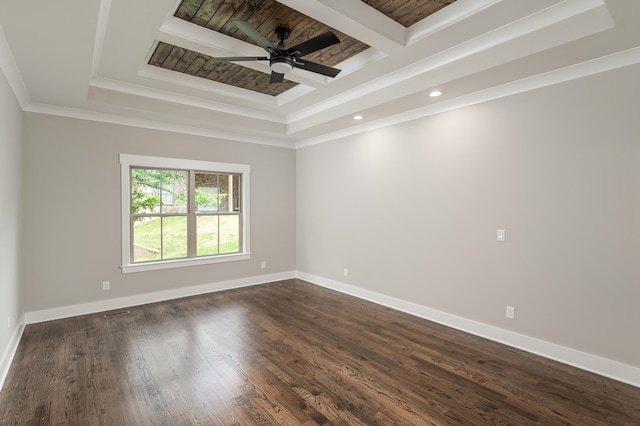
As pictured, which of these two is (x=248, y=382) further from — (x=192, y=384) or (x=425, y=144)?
(x=425, y=144)

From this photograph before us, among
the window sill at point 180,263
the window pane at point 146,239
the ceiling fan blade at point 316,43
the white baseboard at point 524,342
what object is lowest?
the white baseboard at point 524,342

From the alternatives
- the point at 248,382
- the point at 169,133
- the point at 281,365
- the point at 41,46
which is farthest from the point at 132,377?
the point at 169,133

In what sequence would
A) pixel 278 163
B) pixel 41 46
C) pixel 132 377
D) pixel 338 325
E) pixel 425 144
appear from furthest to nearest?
pixel 278 163 < pixel 425 144 < pixel 338 325 < pixel 132 377 < pixel 41 46

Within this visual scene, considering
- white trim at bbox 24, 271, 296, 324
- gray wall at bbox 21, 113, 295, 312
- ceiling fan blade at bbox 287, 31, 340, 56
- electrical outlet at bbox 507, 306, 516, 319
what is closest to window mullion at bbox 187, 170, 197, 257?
gray wall at bbox 21, 113, 295, 312

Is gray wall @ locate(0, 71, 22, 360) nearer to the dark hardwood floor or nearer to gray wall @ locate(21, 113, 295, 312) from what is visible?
gray wall @ locate(21, 113, 295, 312)

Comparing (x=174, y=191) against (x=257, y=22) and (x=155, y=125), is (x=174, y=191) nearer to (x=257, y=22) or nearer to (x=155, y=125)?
(x=155, y=125)

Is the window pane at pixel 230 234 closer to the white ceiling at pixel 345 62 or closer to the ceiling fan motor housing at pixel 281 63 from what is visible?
the white ceiling at pixel 345 62

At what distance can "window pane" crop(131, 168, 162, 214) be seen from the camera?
15.5ft

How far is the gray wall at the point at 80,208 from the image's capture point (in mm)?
3924

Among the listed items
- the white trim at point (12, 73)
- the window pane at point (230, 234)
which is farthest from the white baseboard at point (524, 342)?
the white trim at point (12, 73)

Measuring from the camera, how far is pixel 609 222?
2793mm

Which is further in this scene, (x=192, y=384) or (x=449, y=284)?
(x=449, y=284)

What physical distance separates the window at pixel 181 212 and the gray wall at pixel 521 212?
219cm

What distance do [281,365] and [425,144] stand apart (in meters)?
3.09
